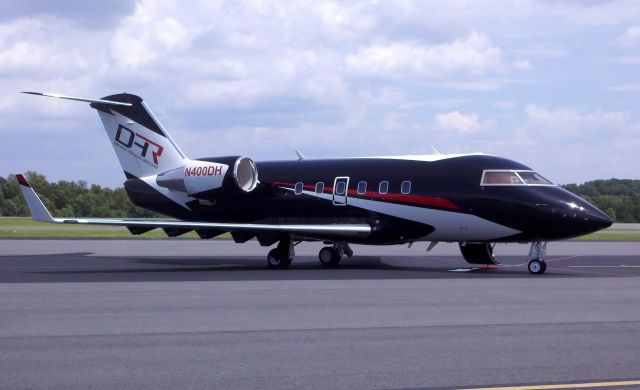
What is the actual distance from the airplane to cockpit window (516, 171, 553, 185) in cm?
3

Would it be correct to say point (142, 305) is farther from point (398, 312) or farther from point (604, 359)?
point (604, 359)

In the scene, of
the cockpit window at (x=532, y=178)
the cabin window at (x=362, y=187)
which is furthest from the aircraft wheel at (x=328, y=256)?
the cockpit window at (x=532, y=178)

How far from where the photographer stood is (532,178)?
23969 mm

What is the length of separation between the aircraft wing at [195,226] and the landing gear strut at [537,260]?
15.5 feet

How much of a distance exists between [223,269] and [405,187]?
553 cm

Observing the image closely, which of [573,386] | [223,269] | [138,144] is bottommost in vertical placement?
[573,386]

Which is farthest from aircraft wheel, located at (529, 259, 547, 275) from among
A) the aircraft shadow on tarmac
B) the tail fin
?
the tail fin

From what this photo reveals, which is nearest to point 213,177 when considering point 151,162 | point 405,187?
point 151,162

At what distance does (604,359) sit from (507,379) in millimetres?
1648

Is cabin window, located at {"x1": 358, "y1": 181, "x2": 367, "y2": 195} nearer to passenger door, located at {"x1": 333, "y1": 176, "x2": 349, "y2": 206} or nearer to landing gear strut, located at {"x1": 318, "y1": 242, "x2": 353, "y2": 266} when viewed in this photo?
passenger door, located at {"x1": 333, "y1": 176, "x2": 349, "y2": 206}

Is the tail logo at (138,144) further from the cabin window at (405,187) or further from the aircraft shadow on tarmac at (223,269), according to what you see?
the cabin window at (405,187)

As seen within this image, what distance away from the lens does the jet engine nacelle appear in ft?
91.9

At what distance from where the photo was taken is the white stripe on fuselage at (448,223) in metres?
24.0

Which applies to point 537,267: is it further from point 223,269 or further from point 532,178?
point 223,269
